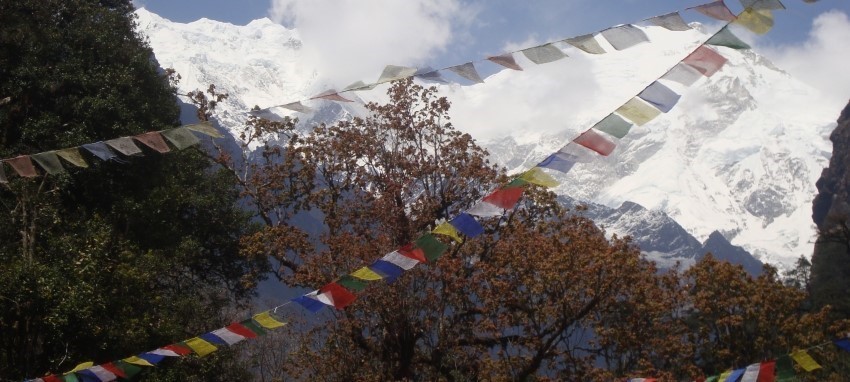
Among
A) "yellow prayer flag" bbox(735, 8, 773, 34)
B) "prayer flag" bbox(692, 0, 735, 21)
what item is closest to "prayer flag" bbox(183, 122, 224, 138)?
"prayer flag" bbox(692, 0, 735, 21)

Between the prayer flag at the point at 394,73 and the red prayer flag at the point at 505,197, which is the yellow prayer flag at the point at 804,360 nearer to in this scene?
the red prayer flag at the point at 505,197

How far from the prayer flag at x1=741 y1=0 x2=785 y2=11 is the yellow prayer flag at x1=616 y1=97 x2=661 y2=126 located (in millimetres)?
1153

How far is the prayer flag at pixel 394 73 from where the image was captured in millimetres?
7652

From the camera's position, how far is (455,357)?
13.2 metres

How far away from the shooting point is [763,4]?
23.0ft

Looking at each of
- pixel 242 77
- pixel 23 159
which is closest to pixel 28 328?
pixel 23 159

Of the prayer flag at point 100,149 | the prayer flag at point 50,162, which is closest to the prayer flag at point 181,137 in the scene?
the prayer flag at point 100,149

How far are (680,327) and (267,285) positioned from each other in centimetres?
6498

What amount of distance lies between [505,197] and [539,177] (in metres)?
0.34

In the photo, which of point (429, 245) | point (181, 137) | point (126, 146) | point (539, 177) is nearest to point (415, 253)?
point (429, 245)

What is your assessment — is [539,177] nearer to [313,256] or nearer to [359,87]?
[359,87]

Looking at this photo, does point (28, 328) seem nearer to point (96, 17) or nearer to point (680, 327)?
point (96, 17)

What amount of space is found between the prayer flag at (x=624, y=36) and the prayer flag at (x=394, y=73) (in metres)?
1.80

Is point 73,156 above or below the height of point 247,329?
above
